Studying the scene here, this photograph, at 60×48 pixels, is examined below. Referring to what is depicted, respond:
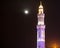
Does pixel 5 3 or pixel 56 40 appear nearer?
pixel 56 40

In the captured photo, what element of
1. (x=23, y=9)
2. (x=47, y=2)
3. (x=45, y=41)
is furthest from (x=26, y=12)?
(x=45, y=41)

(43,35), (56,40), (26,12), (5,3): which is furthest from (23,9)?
(56,40)

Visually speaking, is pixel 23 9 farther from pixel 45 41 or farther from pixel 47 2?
pixel 45 41

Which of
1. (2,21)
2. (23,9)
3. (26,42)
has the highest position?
(23,9)

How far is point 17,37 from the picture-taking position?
132 inches

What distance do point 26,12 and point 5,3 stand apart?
1.42 feet

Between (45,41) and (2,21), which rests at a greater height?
(2,21)

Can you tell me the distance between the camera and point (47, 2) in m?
3.40

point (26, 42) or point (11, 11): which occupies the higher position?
point (11, 11)

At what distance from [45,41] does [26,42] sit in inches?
13.1

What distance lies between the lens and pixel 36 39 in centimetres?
333

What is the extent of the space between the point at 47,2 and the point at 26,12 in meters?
0.42

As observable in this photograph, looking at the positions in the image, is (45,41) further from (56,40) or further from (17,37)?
(17,37)

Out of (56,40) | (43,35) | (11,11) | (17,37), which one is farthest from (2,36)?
(56,40)
